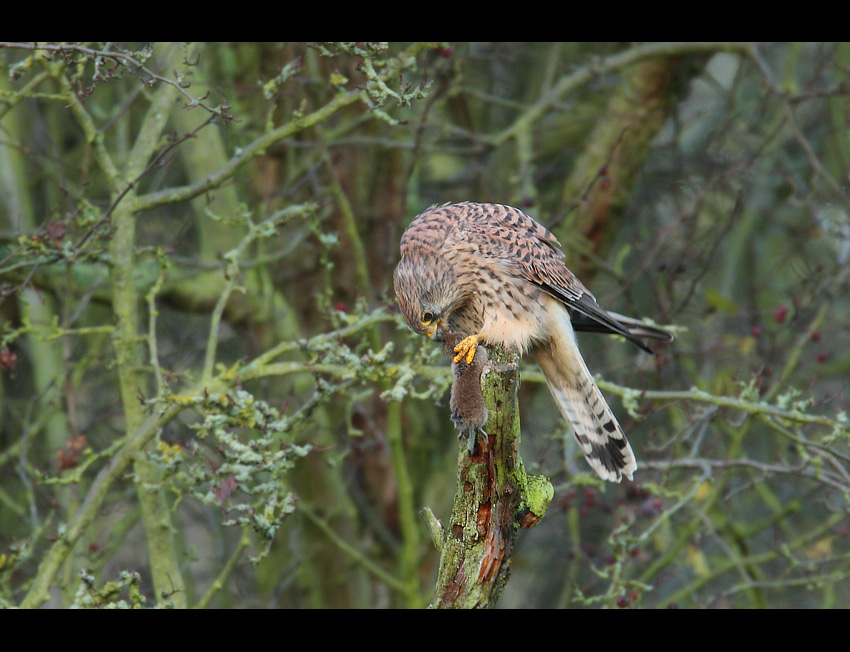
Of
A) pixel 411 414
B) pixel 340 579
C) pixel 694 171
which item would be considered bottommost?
pixel 340 579

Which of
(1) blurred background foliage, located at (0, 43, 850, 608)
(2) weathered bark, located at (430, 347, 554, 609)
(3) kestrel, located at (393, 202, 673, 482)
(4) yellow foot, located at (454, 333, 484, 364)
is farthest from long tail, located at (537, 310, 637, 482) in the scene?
(2) weathered bark, located at (430, 347, 554, 609)

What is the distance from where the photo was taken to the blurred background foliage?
12.0 ft

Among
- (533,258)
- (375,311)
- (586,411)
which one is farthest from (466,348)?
(586,411)

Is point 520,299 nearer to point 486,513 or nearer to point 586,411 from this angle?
point 586,411

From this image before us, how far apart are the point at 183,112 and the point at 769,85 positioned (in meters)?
3.27

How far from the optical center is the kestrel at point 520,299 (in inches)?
142

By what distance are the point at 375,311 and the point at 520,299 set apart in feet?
2.00

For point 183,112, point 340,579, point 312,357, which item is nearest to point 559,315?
point 312,357

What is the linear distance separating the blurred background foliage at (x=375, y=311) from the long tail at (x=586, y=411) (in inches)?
4.7

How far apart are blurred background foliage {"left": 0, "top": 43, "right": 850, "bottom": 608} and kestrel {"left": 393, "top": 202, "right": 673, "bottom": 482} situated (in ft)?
0.67

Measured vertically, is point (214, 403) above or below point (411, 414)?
above

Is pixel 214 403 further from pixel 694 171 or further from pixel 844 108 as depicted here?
pixel 844 108

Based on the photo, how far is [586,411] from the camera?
12.7 feet
